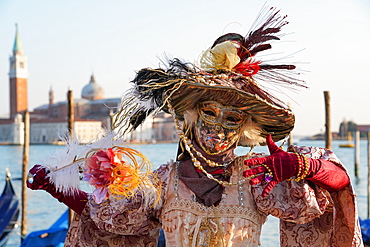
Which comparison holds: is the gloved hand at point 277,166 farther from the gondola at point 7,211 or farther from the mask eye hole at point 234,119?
the gondola at point 7,211

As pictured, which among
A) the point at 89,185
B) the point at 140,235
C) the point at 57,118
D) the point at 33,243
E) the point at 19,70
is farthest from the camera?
the point at 19,70

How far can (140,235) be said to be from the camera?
7.13ft

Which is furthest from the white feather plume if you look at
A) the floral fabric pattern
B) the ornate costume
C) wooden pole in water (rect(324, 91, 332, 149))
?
wooden pole in water (rect(324, 91, 332, 149))

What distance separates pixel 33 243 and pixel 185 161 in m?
5.09

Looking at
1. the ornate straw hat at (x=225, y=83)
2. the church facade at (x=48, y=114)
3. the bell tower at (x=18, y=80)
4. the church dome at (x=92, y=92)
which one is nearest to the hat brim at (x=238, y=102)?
the ornate straw hat at (x=225, y=83)

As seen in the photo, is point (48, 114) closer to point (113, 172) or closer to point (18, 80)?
point (18, 80)

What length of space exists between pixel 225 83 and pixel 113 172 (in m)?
0.51

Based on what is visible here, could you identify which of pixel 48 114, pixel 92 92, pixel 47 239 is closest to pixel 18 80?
pixel 48 114

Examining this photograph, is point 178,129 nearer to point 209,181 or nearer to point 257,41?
point 209,181

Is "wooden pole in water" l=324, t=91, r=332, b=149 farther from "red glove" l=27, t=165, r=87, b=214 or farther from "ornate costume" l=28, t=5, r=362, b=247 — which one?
"red glove" l=27, t=165, r=87, b=214

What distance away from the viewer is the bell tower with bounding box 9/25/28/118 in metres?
75.2

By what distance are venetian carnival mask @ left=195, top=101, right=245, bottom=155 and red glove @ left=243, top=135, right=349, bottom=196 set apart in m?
0.14

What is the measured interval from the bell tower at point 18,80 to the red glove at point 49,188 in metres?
75.8

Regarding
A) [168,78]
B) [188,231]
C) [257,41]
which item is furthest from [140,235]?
[257,41]
